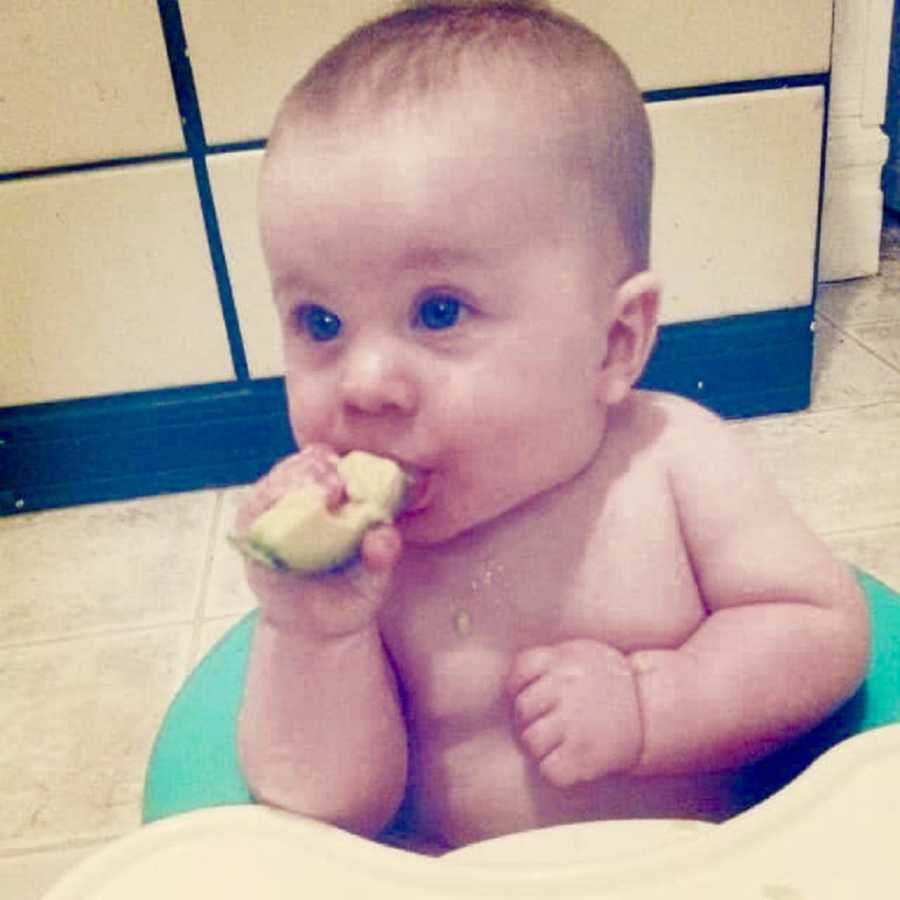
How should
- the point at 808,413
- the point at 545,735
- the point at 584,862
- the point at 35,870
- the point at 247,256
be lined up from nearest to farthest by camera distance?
the point at 584,862 < the point at 545,735 < the point at 35,870 < the point at 247,256 < the point at 808,413

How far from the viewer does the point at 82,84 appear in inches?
36.9

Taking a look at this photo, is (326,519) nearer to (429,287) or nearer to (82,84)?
(429,287)

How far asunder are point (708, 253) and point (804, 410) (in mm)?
188

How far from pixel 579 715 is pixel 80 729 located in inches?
17.5

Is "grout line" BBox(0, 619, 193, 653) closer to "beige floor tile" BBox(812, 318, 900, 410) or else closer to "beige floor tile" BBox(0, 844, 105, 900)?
"beige floor tile" BBox(0, 844, 105, 900)

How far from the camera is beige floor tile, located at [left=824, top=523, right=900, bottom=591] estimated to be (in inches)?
33.8

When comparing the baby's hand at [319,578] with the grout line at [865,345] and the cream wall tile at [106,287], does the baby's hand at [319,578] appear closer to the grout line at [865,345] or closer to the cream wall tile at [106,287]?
the cream wall tile at [106,287]

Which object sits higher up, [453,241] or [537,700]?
[453,241]

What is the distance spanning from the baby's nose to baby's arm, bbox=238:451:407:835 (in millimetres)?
33

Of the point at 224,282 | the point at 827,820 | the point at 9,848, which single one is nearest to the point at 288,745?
the point at 827,820

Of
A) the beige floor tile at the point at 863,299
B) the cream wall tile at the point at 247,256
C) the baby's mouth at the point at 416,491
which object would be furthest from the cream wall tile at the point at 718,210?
the baby's mouth at the point at 416,491

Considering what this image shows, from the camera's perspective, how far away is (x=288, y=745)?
47 centimetres

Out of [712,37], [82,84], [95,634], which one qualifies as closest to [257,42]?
[82,84]

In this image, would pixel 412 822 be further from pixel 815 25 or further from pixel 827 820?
pixel 815 25
